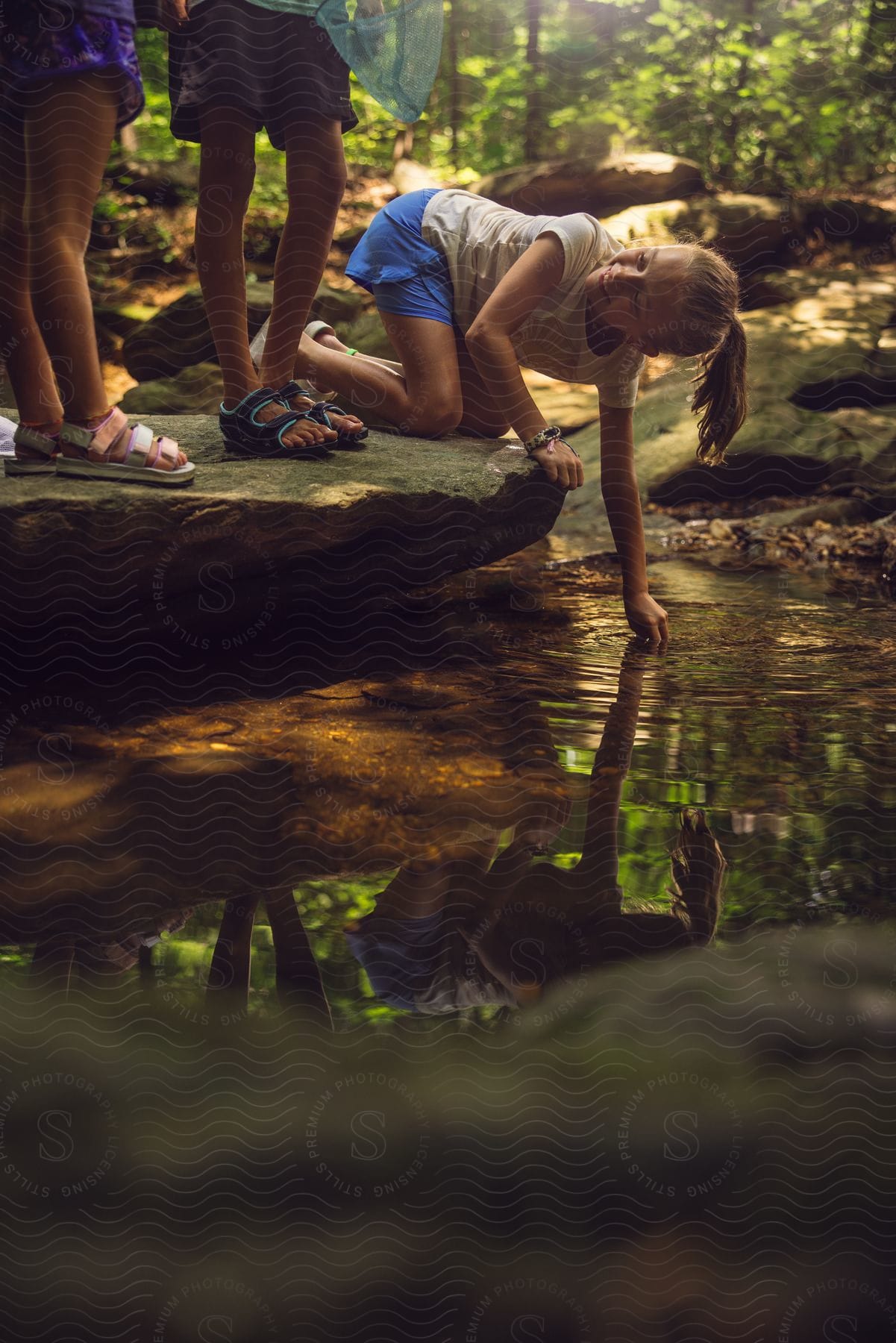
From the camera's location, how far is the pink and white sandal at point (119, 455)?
214 centimetres

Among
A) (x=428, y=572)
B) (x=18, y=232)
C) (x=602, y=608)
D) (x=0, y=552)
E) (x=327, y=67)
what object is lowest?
(x=602, y=608)

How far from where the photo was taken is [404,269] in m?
2.86

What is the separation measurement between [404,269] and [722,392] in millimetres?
916

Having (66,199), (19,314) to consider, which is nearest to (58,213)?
(66,199)

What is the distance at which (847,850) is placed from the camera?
63.7 inches

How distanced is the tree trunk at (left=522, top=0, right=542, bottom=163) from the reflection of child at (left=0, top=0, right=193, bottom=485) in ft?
14.9

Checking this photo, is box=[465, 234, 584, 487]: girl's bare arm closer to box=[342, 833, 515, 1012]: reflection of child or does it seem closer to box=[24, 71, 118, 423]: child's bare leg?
box=[24, 71, 118, 423]: child's bare leg

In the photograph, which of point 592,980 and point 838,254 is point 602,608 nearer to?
point 592,980

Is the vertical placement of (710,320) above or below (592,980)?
above

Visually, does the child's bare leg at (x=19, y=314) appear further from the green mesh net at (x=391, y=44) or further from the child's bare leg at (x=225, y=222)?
the green mesh net at (x=391, y=44)

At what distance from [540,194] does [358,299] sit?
72.1 inches

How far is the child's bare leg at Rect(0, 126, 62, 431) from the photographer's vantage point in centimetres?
196

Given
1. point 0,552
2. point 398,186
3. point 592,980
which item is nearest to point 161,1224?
point 592,980

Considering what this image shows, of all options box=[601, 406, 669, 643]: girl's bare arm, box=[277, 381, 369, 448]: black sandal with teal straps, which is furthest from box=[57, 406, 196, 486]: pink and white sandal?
box=[601, 406, 669, 643]: girl's bare arm
